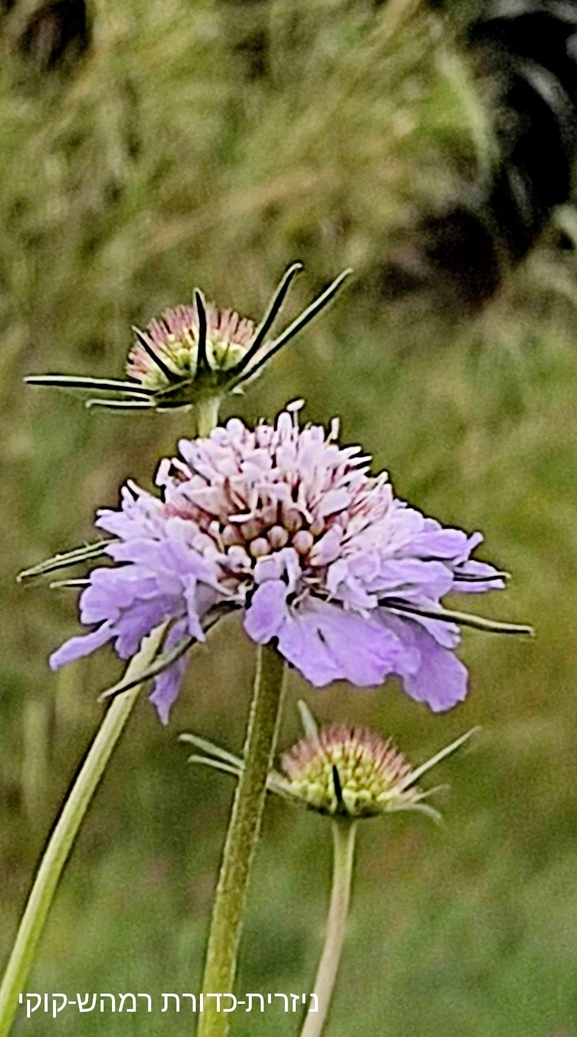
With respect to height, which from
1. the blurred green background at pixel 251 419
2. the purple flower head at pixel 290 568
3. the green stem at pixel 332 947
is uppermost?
the blurred green background at pixel 251 419

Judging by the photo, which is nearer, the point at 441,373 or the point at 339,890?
the point at 339,890

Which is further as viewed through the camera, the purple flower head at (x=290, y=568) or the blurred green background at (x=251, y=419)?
the blurred green background at (x=251, y=419)

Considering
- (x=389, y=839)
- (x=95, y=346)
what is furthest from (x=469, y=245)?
(x=389, y=839)

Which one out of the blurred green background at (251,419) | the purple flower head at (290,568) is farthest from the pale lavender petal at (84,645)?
the blurred green background at (251,419)

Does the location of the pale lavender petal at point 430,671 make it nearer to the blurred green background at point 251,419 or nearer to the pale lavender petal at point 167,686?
the pale lavender petal at point 167,686

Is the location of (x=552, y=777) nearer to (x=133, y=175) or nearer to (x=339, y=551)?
(x=133, y=175)

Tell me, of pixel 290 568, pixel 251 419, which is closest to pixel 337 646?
pixel 290 568
